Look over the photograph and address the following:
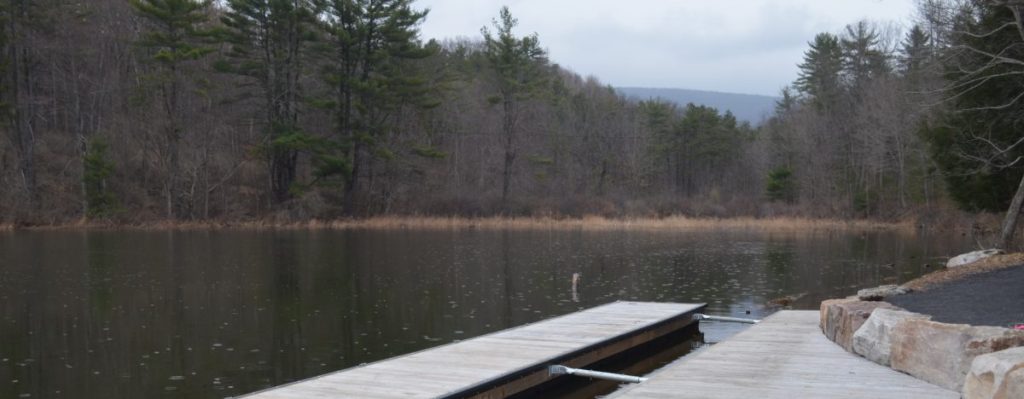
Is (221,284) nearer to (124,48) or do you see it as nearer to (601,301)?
(601,301)

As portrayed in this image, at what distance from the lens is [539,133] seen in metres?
64.1

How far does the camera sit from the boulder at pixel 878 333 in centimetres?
945

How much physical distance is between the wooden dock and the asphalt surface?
3.80 m

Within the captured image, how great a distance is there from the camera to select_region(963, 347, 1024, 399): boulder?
19.3 feet

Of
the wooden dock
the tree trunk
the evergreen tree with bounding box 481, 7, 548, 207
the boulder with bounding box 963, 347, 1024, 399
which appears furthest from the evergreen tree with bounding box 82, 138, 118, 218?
the boulder with bounding box 963, 347, 1024, 399

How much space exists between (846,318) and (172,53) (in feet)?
126

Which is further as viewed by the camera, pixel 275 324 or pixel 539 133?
pixel 539 133

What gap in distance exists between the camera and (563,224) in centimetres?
4647

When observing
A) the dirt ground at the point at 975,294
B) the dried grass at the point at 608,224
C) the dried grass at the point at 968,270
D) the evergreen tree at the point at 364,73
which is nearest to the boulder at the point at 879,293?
the dirt ground at the point at 975,294

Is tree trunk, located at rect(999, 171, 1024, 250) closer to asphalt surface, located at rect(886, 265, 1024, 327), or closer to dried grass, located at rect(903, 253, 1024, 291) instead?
Answer: dried grass, located at rect(903, 253, 1024, 291)

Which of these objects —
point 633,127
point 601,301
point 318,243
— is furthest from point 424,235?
point 633,127

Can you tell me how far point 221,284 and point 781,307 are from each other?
12.1 meters

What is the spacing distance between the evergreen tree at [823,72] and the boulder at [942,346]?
51.2 metres

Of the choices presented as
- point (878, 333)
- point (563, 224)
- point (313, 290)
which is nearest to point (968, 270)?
point (878, 333)
